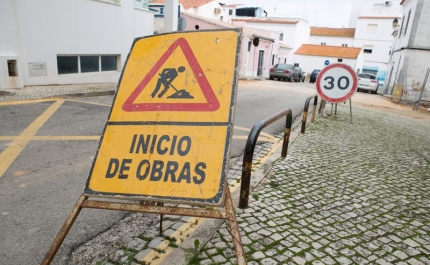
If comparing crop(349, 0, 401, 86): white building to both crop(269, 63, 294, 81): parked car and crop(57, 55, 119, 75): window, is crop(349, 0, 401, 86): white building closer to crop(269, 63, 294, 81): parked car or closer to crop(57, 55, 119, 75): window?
crop(269, 63, 294, 81): parked car

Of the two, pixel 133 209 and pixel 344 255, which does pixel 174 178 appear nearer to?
pixel 133 209

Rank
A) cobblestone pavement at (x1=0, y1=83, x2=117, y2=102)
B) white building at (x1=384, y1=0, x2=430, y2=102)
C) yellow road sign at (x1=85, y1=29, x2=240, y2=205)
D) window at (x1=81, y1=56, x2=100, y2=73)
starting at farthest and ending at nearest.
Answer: white building at (x1=384, y1=0, x2=430, y2=102)
window at (x1=81, y1=56, x2=100, y2=73)
cobblestone pavement at (x1=0, y1=83, x2=117, y2=102)
yellow road sign at (x1=85, y1=29, x2=240, y2=205)

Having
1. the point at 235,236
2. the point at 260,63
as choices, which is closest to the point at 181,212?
the point at 235,236

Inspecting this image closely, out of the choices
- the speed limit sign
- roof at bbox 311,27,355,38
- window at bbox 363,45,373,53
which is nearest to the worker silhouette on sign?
the speed limit sign

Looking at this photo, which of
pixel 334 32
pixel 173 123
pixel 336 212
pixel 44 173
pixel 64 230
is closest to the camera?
pixel 64 230

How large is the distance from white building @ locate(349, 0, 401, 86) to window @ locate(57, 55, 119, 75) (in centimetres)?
4558

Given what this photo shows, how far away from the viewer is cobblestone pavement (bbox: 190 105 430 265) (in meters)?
2.47

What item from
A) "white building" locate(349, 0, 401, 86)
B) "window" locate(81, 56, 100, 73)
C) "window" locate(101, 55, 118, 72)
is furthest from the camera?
"white building" locate(349, 0, 401, 86)

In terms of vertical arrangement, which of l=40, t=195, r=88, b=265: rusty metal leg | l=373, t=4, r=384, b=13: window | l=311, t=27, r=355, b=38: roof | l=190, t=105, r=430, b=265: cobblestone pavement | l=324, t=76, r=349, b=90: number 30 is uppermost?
l=373, t=4, r=384, b=13: window

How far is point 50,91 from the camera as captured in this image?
9.55 m

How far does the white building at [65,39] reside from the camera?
9102 mm

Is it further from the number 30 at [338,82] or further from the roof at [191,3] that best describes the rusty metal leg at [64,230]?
the roof at [191,3]

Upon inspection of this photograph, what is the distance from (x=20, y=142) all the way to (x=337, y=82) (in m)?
6.57

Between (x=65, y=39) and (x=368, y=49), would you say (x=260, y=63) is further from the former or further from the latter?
(x=368, y=49)
